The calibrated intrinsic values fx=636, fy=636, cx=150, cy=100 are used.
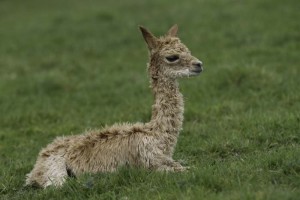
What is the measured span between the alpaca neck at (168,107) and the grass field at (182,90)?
0.63 metres

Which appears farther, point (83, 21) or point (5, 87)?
point (83, 21)

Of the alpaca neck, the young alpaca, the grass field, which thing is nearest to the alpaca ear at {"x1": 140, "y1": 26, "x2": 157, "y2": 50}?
the young alpaca

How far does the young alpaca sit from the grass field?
32cm

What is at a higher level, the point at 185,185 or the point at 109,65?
the point at 109,65

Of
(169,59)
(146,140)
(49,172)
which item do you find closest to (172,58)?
(169,59)

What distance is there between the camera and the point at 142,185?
715cm

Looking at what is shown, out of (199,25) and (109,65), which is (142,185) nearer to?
(109,65)

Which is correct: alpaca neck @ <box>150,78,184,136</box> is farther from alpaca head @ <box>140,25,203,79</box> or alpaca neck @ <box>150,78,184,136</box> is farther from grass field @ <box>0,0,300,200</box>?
grass field @ <box>0,0,300,200</box>

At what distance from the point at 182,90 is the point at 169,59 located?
18.4 ft

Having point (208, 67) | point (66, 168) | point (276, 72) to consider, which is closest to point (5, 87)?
point (208, 67)

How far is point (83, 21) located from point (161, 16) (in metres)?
2.74

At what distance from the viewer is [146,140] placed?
7.86 meters

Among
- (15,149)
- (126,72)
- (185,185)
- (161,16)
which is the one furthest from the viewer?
(161,16)

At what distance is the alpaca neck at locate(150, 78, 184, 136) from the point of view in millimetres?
7988
